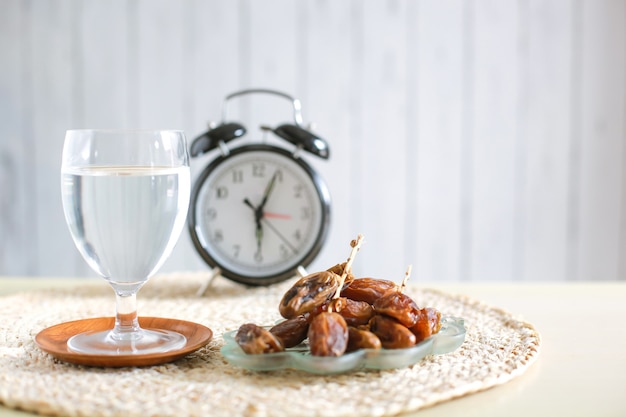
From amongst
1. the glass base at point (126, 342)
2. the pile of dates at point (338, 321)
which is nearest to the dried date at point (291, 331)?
the pile of dates at point (338, 321)

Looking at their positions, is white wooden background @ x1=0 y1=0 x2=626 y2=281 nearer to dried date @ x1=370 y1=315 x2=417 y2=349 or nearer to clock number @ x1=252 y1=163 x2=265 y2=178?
clock number @ x1=252 y1=163 x2=265 y2=178

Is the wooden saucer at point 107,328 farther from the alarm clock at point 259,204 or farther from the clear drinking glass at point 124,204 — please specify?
the alarm clock at point 259,204

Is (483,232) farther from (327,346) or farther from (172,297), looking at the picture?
(327,346)

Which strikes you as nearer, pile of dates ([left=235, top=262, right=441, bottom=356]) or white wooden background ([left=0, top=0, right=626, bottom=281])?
pile of dates ([left=235, top=262, right=441, bottom=356])

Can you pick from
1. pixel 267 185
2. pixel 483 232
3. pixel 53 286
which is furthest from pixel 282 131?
pixel 483 232

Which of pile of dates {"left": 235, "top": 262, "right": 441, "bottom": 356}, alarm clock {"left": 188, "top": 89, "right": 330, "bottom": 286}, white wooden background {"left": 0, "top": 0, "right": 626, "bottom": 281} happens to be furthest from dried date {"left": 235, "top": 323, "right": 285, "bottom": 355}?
white wooden background {"left": 0, "top": 0, "right": 626, "bottom": 281}
